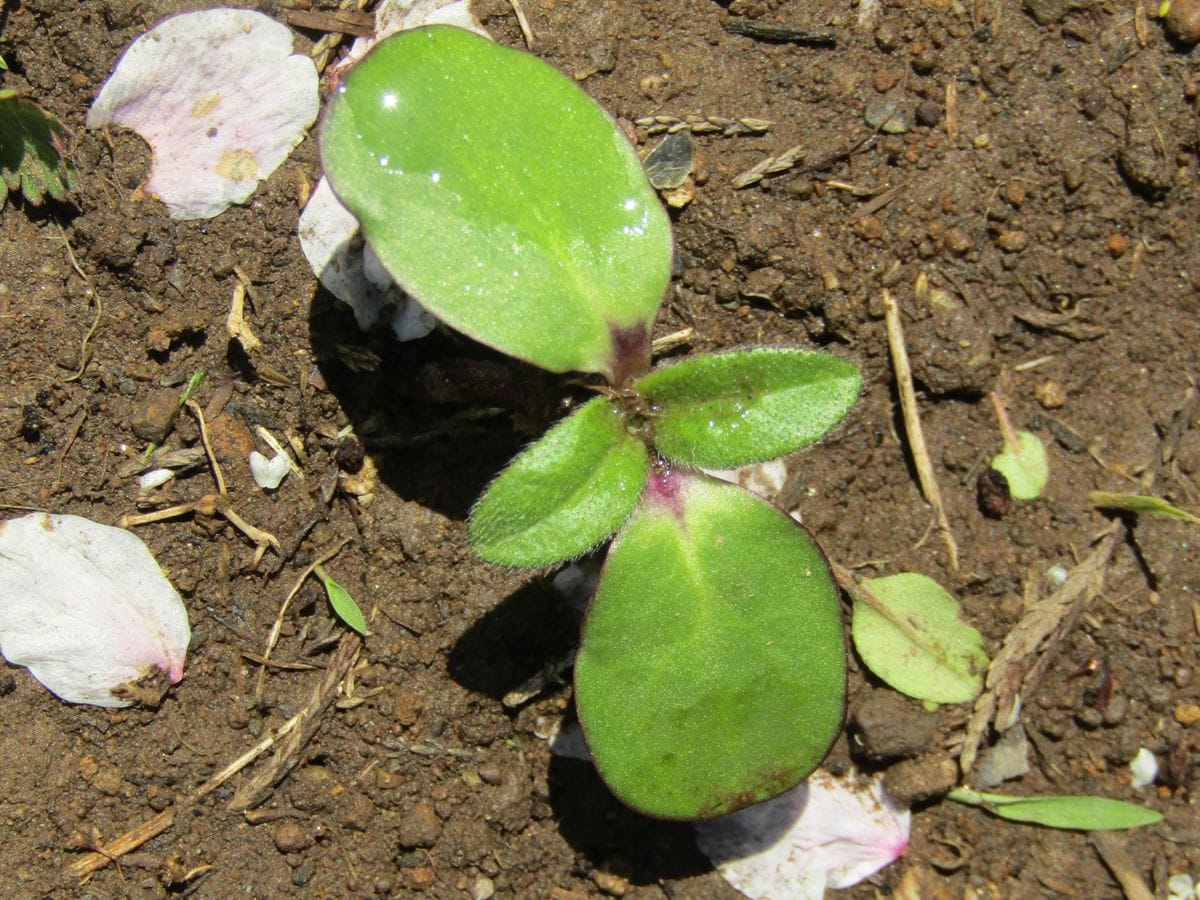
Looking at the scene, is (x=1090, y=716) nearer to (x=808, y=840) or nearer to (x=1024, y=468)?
(x=1024, y=468)

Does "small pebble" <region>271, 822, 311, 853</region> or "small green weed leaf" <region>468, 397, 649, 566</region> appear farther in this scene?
"small pebble" <region>271, 822, 311, 853</region>

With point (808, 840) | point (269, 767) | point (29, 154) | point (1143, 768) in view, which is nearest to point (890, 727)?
point (808, 840)

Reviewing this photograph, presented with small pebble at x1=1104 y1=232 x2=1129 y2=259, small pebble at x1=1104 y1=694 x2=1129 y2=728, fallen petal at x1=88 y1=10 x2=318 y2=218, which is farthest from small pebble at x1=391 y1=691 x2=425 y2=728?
small pebble at x1=1104 y1=232 x2=1129 y2=259

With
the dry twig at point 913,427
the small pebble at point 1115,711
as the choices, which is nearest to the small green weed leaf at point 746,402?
the dry twig at point 913,427

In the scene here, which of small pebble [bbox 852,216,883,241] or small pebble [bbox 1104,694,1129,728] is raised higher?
small pebble [bbox 852,216,883,241]

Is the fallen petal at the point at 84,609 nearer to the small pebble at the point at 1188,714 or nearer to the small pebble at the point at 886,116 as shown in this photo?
the small pebble at the point at 886,116

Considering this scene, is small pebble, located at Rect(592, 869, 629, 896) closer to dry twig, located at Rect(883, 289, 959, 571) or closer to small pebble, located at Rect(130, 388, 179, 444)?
dry twig, located at Rect(883, 289, 959, 571)

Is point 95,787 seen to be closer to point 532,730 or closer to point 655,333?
point 532,730

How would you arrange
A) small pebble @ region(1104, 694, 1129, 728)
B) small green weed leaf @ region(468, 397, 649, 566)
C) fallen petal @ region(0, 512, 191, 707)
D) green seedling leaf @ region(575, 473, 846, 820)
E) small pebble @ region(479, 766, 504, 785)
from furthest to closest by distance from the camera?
1. small pebble @ region(1104, 694, 1129, 728)
2. small pebble @ region(479, 766, 504, 785)
3. fallen petal @ region(0, 512, 191, 707)
4. green seedling leaf @ region(575, 473, 846, 820)
5. small green weed leaf @ region(468, 397, 649, 566)
